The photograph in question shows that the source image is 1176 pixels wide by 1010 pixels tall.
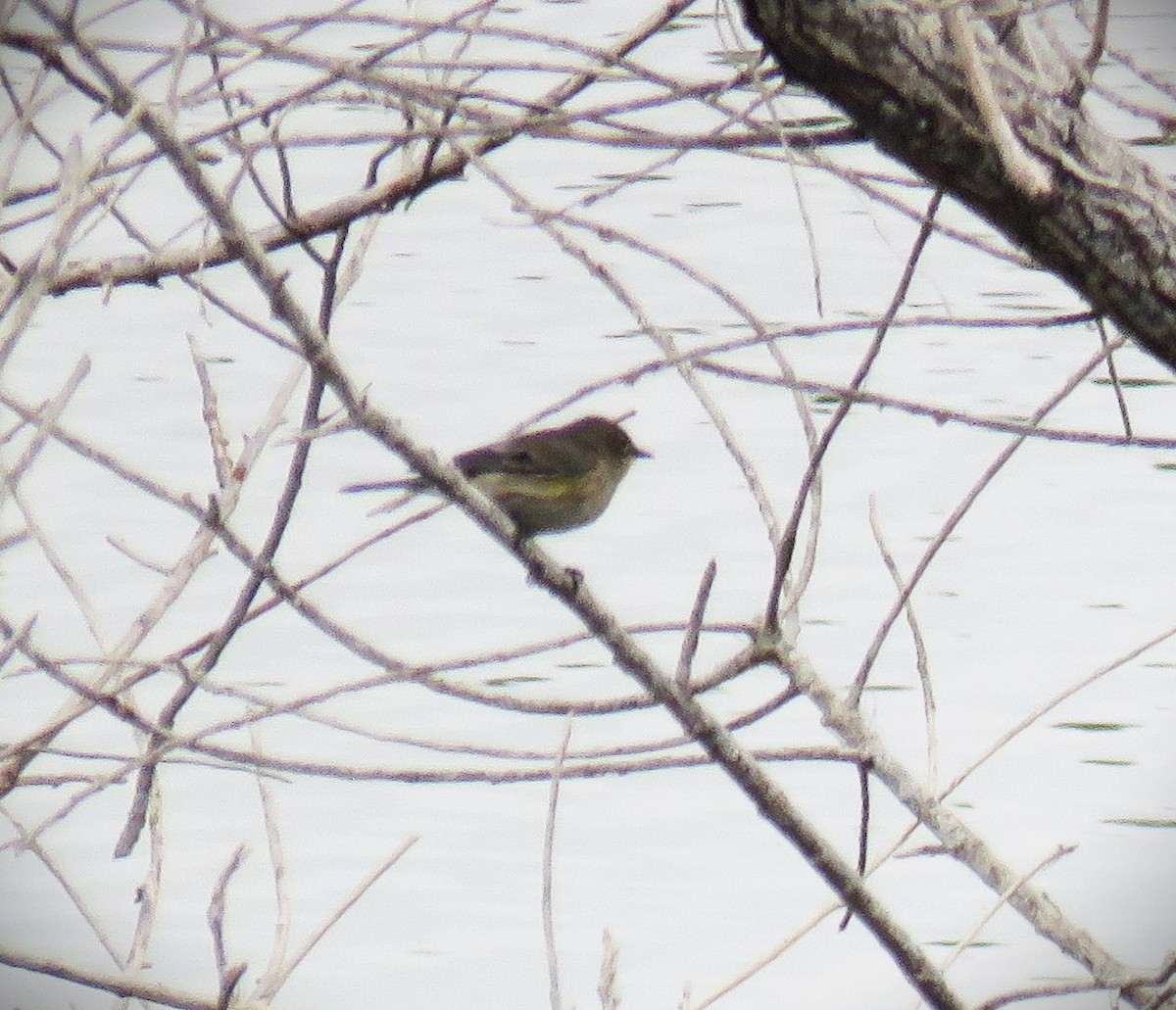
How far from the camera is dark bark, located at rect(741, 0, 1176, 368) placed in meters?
2.46

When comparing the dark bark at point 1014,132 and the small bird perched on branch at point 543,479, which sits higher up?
the small bird perched on branch at point 543,479

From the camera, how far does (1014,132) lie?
2.54m

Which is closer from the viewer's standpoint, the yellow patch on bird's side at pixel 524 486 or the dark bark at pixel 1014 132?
the dark bark at pixel 1014 132

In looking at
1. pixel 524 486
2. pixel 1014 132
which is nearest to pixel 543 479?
pixel 524 486

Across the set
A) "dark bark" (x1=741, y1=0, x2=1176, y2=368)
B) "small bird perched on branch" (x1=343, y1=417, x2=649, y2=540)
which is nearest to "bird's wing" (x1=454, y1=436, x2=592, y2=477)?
"small bird perched on branch" (x1=343, y1=417, x2=649, y2=540)

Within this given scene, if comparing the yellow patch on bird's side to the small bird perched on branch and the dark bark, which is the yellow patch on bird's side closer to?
the small bird perched on branch

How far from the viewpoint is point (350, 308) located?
1018cm

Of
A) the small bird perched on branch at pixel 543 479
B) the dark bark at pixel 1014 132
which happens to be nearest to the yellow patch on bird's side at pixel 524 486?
the small bird perched on branch at pixel 543 479

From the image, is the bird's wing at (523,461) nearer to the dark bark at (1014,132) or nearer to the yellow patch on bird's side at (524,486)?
the yellow patch on bird's side at (524,486)

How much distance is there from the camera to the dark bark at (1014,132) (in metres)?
2.46

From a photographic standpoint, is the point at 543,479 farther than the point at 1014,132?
Yes

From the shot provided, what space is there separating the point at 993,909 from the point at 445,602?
4.93 meters

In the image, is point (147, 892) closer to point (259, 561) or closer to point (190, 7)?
point (259, 561)

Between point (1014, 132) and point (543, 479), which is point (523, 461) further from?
point (1014, 132)
